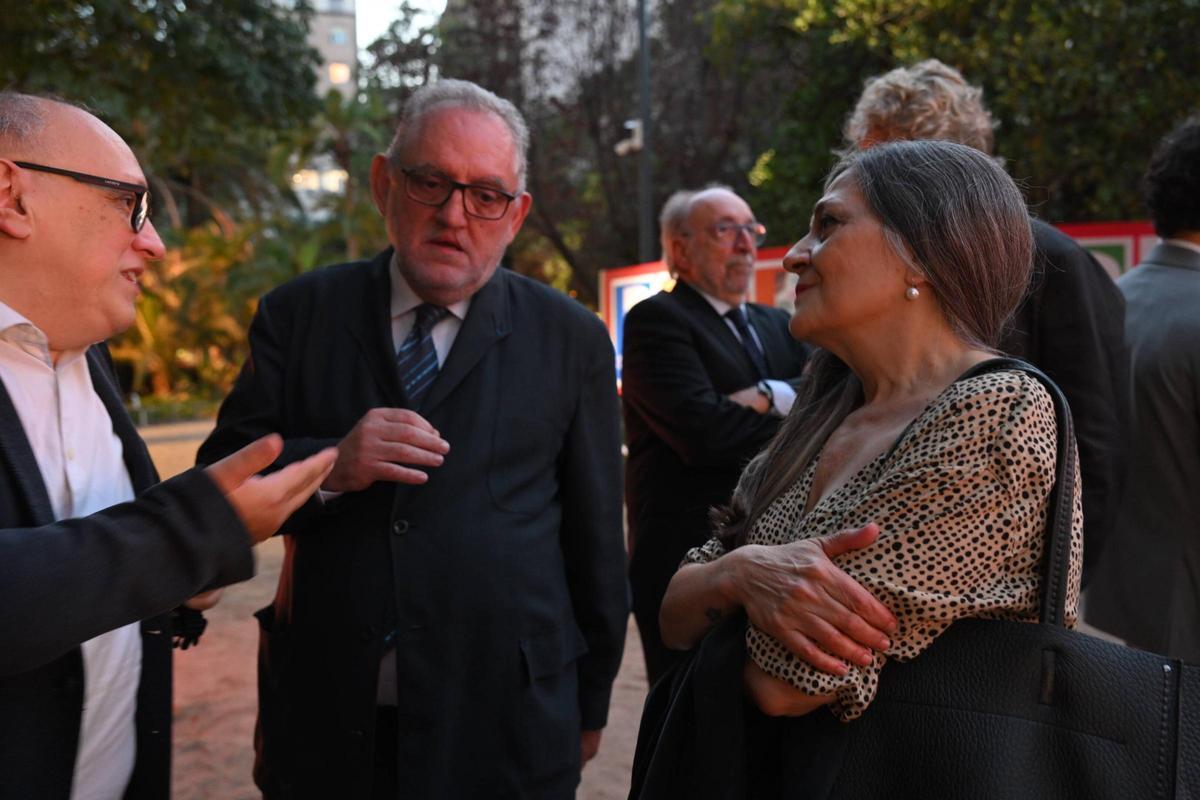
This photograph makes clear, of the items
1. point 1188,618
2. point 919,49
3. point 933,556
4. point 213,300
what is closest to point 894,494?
point 933,556

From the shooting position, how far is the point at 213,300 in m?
24.4

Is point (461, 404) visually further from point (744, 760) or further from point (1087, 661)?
point (1087, 661)

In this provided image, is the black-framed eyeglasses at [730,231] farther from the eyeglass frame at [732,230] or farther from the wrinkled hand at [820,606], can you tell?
the wrinkled hand at [820,606]

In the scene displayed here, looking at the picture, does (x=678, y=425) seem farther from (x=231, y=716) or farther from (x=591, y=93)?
(x=591, y=93)

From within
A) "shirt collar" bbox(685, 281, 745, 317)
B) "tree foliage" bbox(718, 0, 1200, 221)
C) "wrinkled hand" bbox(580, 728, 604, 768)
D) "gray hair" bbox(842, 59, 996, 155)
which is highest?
"tree foliage" bbox(718, 0, 1200, 221)

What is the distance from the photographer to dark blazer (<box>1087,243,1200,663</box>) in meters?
2.88

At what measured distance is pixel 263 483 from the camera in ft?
5.18

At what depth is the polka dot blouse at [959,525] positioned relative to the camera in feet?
4.66

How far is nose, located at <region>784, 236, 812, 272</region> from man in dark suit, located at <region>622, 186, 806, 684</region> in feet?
5.05

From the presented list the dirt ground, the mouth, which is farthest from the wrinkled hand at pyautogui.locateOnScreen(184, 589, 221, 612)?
the dirt ground

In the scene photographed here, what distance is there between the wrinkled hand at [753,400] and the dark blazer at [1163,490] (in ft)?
3.58

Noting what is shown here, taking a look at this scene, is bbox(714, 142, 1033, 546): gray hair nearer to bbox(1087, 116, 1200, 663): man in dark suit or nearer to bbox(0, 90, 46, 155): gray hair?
bbox(0, 90, 46, 155): gray hair

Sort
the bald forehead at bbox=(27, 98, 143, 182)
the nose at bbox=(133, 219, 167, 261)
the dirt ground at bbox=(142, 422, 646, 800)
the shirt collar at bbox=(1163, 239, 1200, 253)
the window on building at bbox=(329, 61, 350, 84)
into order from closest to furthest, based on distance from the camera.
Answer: the bald forehead at bbox=(27, 98, 143, 182)
the nose at bbox=(133, 219, 167, 261)
the shirt collar at bbox=(1163, 239, 1200, 253)
the dirt ground at bbox=(142, 422, 646, 800)
the window on building at bbox=(329, 61, 350, 84)

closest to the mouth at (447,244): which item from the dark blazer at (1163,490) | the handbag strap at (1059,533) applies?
the handbag strap at (1059,533)
